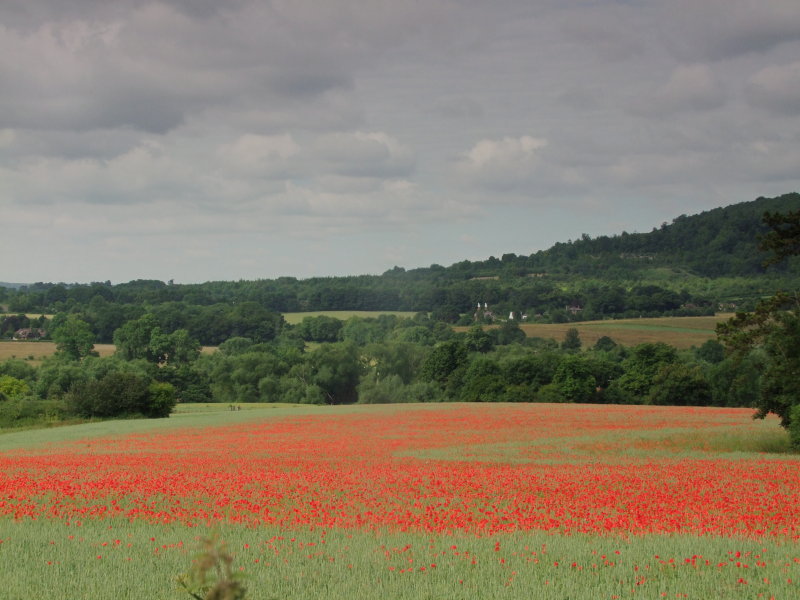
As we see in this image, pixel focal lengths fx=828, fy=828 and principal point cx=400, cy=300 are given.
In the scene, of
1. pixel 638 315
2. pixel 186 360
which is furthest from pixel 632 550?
pixel 638 315

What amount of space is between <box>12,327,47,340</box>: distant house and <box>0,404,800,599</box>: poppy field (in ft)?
516

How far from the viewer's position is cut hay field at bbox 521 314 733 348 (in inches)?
5089

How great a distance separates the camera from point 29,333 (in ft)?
579

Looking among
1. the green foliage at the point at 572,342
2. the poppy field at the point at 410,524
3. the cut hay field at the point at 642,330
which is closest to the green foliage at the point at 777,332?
the poppy field at the point at 410,524

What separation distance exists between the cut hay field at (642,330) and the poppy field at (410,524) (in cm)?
9981

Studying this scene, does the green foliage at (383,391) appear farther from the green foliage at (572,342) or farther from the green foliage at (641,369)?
the green foliage at (572,342)

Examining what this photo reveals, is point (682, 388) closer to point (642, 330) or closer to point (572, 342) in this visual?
point (572, 342)

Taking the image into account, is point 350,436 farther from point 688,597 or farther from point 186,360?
point 186,360

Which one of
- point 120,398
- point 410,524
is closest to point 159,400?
point 120,398

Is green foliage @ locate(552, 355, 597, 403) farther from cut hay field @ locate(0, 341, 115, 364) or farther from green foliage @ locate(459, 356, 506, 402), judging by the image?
cut hay field @ locate(0, 341, 115, 364)

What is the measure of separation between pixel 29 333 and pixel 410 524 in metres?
179

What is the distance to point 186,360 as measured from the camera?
13425 centimetres

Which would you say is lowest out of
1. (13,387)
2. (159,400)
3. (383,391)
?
(383,391)

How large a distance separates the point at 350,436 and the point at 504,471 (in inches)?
765
